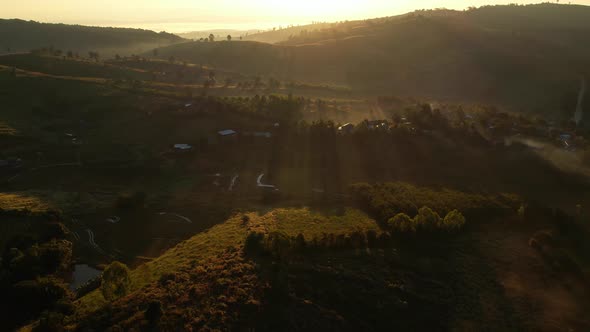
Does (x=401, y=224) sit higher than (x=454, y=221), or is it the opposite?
(x=401, y=224)

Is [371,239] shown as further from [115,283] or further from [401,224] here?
[115,283]

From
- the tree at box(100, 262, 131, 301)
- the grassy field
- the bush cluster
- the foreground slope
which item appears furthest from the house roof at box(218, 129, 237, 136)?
the tree at box(100, 262, 131, 301)

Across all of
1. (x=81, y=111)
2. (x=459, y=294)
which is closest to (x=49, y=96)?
(x=81, y=111)

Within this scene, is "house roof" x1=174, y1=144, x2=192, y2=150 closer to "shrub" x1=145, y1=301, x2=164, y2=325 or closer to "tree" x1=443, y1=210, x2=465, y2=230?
"shrub" x1=145, y1=301, x2=164, y2=325

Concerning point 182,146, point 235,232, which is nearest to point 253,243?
point 235,232

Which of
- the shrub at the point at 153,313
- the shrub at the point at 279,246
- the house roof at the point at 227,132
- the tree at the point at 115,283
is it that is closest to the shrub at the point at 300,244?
the shrub at the point at 279,246

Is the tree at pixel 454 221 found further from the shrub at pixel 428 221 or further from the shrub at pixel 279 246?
the shrub at pixel 279 246
